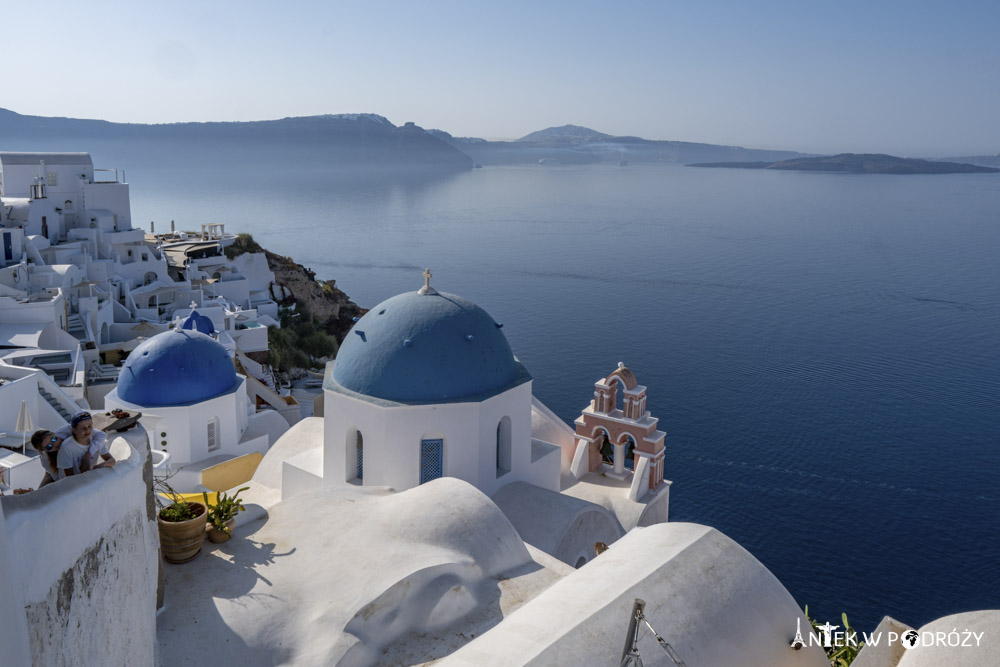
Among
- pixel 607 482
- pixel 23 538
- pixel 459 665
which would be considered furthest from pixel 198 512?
pixel 607 482

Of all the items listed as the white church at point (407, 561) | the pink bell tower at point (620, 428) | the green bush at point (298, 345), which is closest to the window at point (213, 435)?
the white church at point (407, 561)

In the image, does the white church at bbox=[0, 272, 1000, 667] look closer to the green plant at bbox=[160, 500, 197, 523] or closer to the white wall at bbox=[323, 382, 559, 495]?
the white wall at bbox=[323, 382, 559, 495]

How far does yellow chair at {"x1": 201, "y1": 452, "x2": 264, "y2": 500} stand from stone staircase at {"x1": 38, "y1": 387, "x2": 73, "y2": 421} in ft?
11.4

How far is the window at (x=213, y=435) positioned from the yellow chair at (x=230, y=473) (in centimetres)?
105

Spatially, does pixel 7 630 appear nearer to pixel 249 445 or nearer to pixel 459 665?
pixel 459 665

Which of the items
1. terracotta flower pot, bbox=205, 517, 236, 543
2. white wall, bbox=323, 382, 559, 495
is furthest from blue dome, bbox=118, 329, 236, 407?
terracotta flower pot, bbox=205, 517, 236, 543

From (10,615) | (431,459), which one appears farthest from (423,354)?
(10,615)

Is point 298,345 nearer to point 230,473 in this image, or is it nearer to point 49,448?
point 230,473

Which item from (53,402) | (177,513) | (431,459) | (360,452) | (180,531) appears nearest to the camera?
(180,531)

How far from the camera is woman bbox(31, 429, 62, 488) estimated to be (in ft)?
18.7

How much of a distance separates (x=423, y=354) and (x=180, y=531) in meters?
4.41

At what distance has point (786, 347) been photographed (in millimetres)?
40750

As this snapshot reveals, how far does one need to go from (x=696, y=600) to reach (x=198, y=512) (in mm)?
5115

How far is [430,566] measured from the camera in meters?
8.07
